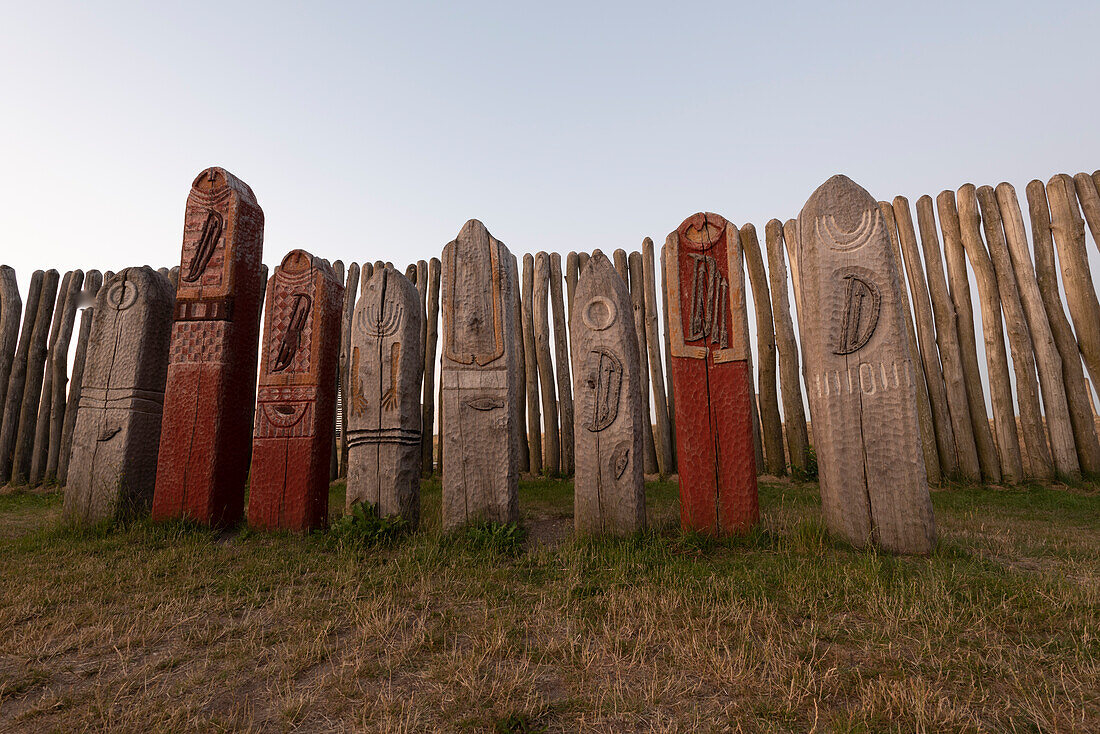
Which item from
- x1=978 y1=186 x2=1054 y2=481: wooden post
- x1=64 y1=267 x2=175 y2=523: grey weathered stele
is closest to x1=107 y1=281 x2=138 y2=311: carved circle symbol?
x1=64 y1=267 x2=175 y2=523: grey weathered stele

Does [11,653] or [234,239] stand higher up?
[234,239]

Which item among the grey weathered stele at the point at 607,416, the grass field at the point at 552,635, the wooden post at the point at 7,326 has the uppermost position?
the wooden post at the point at 7,326

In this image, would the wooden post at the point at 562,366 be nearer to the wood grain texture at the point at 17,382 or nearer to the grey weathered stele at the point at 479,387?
the grey weathered stele at the point at 479,387

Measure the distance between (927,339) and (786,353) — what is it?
1.66 m

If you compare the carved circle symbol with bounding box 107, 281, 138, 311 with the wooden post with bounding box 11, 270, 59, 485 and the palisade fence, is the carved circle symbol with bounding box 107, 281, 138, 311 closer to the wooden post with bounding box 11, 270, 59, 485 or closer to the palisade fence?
the palisade fence

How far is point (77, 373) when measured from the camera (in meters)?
8.08

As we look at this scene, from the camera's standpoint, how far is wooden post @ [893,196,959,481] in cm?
657

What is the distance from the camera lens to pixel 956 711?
5.35 feet

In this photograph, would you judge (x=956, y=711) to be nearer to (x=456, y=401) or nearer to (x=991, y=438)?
(x=456, y=401)

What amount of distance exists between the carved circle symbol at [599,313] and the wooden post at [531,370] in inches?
156

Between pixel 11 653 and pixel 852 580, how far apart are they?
372 centimetres

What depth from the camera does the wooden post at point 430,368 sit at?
8.02 meters

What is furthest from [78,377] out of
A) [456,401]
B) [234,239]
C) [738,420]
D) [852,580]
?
[852,580]

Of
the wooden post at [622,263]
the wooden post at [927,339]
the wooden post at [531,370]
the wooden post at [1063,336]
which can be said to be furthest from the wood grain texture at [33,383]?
the wooden post at [1063,336]
